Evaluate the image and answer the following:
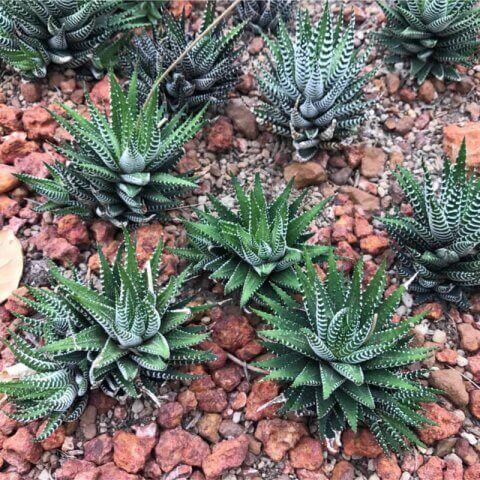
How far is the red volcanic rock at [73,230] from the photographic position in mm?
2869

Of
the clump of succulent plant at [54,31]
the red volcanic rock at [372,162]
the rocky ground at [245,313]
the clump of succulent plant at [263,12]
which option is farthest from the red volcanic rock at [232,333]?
the clump of succulent plant at [263,12]

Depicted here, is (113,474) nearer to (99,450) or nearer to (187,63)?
(99,450)

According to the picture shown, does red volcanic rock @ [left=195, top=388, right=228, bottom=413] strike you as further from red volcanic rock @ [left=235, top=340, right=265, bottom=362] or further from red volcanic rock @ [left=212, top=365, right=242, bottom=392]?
red volcanic rock @ [left=235, top=340, right=265, bottom=362]

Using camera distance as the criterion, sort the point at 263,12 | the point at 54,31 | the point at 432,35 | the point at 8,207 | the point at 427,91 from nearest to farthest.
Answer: the point at 8,207 → the point at 54,31 → the point at 432,35 → the point at 427,91 → the point at 263,12

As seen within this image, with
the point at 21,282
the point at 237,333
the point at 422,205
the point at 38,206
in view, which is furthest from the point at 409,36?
the point at 21,282

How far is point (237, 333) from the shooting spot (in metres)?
2.63

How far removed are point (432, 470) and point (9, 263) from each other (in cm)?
216

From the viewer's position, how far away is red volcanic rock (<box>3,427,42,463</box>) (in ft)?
7.79

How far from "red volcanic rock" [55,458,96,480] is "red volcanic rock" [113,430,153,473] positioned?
111 millimetres

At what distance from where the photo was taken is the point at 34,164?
3041 mm

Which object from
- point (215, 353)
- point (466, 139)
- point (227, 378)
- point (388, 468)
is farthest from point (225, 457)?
point (466, 139)

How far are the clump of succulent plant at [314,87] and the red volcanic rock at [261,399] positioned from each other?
4.11 ft

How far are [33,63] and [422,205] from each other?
220 cm

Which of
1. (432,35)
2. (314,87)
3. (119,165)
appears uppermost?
(432,35)
